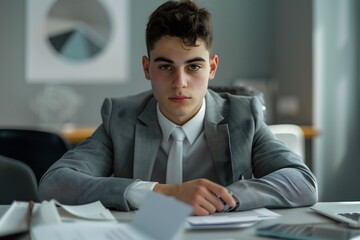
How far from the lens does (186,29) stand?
1625 mm

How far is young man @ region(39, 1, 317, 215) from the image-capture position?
1.56 metres

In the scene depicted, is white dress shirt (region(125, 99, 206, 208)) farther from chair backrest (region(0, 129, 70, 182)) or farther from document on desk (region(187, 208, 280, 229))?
chair backrest (region(0, 129, 70, 182))

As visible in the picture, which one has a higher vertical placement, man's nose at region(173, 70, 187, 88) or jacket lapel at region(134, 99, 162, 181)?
man's nose at region(173, 70, 187, 88)

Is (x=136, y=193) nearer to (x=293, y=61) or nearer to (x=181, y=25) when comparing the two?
(x=181, y=25)

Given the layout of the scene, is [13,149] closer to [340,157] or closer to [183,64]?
[183,64]

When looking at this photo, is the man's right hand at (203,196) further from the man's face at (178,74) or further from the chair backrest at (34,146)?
the chair backrest at (34,146)

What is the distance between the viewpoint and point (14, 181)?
1720 mm

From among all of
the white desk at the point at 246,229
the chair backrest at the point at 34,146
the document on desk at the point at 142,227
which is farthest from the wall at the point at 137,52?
the document on desk at the point at 142,227

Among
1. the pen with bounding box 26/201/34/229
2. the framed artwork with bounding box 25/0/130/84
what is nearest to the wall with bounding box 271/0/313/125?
the framed artwork with bounding box 25/0/130/84

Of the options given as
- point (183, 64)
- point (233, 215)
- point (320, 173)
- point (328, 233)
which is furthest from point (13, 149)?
point (320, 173)

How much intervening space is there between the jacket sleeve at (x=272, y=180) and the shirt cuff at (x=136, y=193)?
204 mm

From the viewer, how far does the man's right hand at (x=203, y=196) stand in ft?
4.00

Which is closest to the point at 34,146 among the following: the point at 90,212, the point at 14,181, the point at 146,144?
the point at 14,181

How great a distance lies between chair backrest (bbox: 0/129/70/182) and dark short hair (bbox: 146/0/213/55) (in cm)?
89
